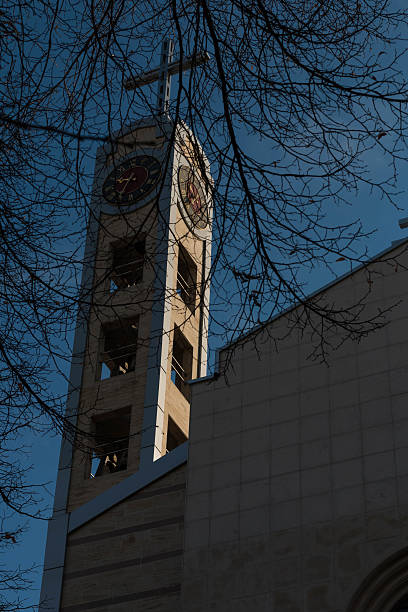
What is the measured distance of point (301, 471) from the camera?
22.6 metres

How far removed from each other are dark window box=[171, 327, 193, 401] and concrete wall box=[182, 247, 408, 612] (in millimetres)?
24241

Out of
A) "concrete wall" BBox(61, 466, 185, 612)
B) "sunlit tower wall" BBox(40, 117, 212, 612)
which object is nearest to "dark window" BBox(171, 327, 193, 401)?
"sunlit tower wall" BBox(40, 117, 212, 612)

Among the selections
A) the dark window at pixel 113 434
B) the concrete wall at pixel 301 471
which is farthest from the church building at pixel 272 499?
the dark window at pixel 113 434

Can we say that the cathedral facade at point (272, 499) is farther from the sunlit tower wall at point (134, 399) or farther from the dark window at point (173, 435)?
the dark window at point (173, 435)

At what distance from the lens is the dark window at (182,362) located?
164ft

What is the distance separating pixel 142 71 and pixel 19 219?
1.90 m

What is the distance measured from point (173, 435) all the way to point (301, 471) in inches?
1024

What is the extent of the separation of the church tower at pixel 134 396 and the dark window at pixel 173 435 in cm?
7

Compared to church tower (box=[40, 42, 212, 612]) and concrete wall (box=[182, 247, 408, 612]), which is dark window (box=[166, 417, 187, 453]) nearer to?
church tower (box=[40, 42, 212, 612])

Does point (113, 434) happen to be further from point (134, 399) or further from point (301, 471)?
point (301, 471)

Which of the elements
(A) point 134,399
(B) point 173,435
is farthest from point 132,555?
(B) point 173,435

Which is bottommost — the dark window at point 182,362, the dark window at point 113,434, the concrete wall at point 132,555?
the concrete wall at point 132,555

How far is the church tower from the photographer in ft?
37.2

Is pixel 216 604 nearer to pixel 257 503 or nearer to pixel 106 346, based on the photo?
pixel 257 503
